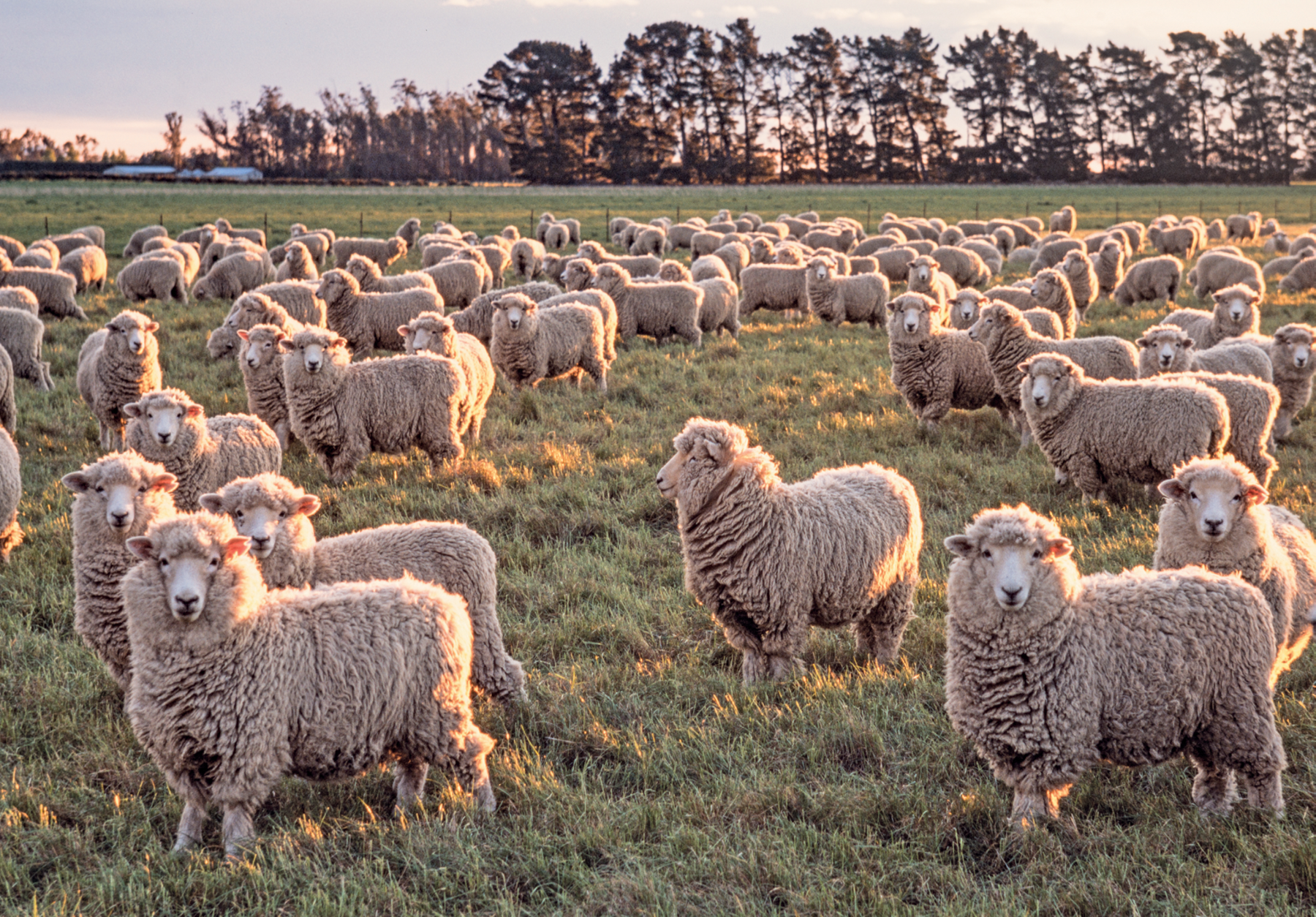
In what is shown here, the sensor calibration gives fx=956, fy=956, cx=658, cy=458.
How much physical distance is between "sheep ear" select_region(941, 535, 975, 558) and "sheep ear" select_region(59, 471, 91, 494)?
4271 millimetres

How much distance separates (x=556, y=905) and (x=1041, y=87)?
92552 millimetres

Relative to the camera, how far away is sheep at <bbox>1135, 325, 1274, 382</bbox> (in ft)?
32.1

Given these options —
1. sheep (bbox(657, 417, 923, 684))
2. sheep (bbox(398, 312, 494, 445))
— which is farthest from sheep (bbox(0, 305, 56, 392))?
sheep (bbox(657, 417, 923, 684))

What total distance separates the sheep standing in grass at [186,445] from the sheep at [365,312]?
20.4 feet

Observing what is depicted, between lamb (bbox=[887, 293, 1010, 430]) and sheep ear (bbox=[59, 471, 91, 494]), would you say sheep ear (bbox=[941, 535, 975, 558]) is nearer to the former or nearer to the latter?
sheep ear (bbox=[59, 471, 91, 494])

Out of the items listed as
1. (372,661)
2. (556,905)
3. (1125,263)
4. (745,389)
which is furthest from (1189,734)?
(1125,263)

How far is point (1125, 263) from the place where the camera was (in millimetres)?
27453

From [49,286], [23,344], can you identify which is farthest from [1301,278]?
[49,286]

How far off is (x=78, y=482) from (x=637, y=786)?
10.7ft

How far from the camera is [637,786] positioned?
4.34 meters

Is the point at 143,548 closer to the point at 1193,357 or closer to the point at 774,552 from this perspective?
the point at 774,552

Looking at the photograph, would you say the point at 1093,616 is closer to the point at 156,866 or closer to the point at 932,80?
the point at 156,866

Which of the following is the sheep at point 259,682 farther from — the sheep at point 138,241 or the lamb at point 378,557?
the sheep at point 138,241

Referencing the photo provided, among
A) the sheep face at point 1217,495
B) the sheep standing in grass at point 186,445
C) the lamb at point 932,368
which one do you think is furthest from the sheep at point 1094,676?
the lamb at point 932,368
